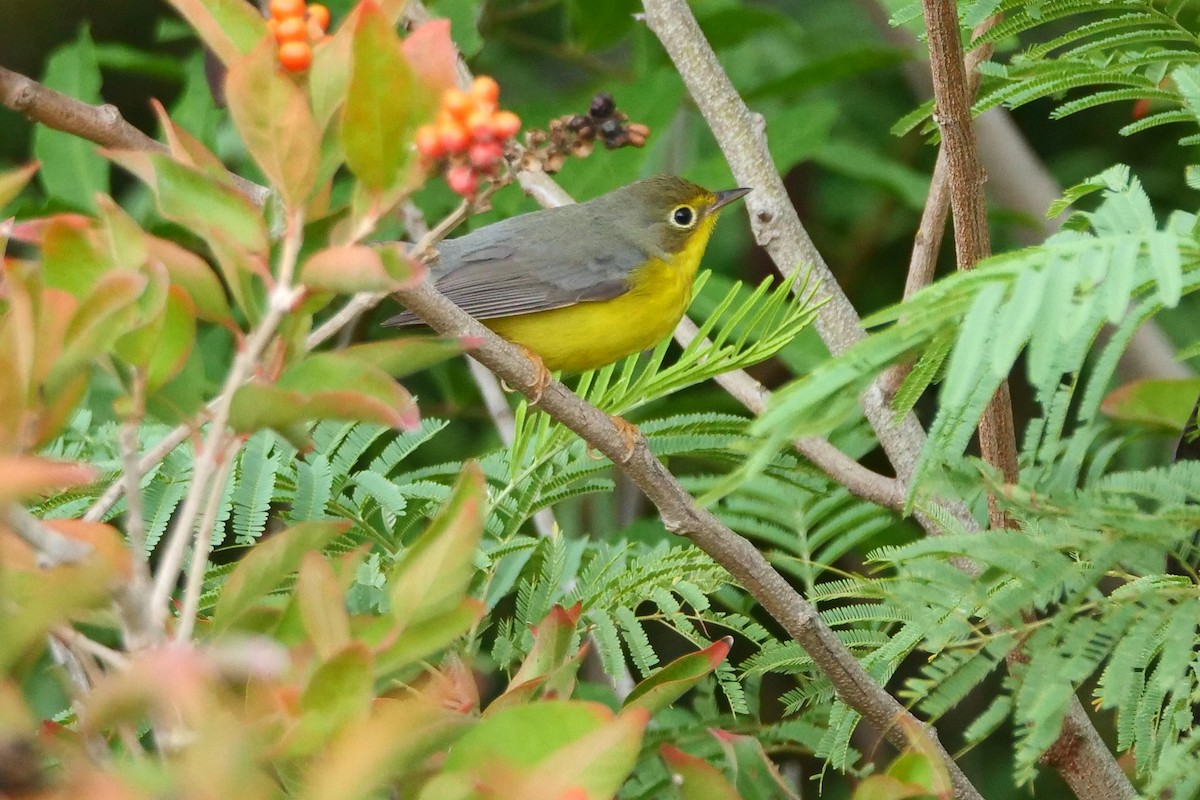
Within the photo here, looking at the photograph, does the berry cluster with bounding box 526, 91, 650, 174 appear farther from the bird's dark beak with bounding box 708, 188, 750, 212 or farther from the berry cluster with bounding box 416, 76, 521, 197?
the bird's dark beak with bounding box 708, 188, 750, 212

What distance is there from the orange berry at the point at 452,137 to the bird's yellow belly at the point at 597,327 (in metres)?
2.07

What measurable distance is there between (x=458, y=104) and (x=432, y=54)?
55mm

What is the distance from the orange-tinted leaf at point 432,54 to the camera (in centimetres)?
111

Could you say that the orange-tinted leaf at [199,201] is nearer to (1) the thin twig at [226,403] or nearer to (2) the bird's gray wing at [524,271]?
(1) the thin twig at [226,403]

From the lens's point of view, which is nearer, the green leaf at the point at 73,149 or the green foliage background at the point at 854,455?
the green foliage background at the point at 854,455

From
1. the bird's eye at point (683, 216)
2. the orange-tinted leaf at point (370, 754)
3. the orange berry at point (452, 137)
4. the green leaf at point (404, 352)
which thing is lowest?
the orange-tinted leaf at point (370, 754)

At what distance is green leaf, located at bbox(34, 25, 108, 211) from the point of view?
331 centimetres

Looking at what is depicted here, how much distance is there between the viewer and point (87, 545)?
94 centimetres

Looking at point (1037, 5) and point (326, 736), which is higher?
point (1037, 5)

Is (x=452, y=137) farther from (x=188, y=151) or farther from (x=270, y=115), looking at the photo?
(x=188, y=151)

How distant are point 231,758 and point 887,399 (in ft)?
5.53

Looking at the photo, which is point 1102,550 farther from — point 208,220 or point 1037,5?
point 1037,5

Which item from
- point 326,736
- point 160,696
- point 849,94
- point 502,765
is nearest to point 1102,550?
point 502,765

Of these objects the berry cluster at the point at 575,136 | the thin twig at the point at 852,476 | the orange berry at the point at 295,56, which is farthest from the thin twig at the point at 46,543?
the thin twig at the point at 852,476
